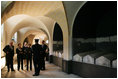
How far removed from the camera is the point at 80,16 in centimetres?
531

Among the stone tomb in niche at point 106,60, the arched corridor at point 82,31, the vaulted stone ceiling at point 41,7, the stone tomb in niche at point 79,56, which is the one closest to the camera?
the stone tomb in niche at point 106,60

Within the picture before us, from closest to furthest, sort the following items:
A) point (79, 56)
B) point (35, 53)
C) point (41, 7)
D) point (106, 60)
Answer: point (106, 60) → point (35, 53) → point (79, 56) → point (41, 7)

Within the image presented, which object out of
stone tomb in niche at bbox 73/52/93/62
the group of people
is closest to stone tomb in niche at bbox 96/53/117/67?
stone tomb in niche at bbox 73/52/93/62

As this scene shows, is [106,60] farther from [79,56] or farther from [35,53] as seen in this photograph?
[35,53]

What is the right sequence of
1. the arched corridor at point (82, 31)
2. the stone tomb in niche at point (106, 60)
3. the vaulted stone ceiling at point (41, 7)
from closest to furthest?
the stone tomb in niche at point (106, 60), the arched corridor at point (82, 31), the vaulted stone ceiling at point (41, 7)

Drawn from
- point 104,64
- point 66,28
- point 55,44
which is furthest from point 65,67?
point 55,44

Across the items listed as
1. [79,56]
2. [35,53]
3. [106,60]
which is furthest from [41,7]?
[106,60]

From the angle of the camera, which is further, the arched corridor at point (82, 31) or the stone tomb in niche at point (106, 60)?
the arched corridor at point (82, 31)

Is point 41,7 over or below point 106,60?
over

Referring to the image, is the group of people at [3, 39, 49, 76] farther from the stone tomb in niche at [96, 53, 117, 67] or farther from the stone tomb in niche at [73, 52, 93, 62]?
the stone tomb in niche at [96, 53, 117, 67]

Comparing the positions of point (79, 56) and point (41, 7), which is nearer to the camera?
point (79, 56)

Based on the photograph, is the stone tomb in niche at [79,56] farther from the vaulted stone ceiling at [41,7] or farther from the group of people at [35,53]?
the vaulted stone ceiling at [41,7]

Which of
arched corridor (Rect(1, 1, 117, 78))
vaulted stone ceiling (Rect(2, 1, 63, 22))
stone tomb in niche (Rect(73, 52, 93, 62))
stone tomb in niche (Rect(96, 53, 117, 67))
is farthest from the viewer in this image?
stone tomb in niche (Rect(73, 52, 93, 62))

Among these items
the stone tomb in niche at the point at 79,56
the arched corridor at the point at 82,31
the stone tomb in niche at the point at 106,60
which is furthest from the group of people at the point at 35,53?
the stone tomb in niche at the point at 106,60
